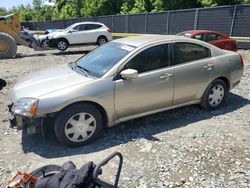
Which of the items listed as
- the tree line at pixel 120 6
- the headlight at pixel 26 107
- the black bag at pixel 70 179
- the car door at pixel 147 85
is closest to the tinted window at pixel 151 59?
the car door at pixel 147 85

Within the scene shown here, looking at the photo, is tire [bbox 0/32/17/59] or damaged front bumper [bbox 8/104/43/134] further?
tire [bbox 0/32/17/59]

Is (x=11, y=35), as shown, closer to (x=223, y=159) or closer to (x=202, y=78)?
(x=202, y=78)

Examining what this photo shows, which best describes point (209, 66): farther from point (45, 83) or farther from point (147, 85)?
point (45, 83)

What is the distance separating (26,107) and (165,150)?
6.84 ft

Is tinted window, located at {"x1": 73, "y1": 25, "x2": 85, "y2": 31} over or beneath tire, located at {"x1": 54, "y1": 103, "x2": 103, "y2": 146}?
over

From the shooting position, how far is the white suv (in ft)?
53.4

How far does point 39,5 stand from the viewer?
70.6 m

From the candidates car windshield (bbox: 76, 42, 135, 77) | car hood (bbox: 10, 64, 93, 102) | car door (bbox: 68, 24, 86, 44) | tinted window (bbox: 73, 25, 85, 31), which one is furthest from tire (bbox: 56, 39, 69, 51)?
car hood (bbox: 10, 64, 93, 102)

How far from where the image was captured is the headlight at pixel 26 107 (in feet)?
12.8

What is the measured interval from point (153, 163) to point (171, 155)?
13.8 inches

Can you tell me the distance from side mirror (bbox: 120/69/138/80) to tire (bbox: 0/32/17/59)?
11.1 meters

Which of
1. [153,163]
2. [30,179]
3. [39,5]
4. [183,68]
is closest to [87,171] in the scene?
[30,179]

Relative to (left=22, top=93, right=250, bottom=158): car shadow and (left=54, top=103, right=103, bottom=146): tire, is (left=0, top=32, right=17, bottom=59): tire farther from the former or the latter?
(left=54, top=103, right=103, bottom=146): tire

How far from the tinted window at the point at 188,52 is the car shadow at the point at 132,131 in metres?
1.08
